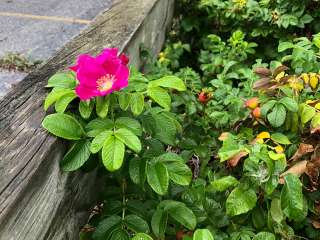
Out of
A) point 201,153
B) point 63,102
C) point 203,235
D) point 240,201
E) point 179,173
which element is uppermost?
point 63,102

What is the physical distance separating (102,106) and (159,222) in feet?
1.24

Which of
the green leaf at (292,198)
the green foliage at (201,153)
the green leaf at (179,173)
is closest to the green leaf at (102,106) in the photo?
the green foliage at (201,153)

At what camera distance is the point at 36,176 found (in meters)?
1.13

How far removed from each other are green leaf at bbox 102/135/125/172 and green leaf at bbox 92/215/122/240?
0.84 ft

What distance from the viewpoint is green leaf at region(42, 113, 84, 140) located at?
122 cm

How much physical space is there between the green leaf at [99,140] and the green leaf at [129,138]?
0.08ft

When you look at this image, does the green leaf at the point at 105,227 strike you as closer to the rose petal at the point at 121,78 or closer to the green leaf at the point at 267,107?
the rose petal at the point at 121,78

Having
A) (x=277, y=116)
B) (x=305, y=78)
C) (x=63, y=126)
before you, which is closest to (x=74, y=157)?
(x=63, y=126)

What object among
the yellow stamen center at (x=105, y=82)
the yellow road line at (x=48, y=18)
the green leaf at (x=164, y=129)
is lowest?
the yellow road line at (x=48, y=18)

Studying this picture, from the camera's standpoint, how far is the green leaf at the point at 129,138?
118 cm

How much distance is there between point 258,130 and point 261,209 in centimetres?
36

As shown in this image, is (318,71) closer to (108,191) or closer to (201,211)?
(201,211)

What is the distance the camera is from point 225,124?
6.77 ft

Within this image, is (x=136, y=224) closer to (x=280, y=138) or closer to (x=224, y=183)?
(x=224, y=183)
